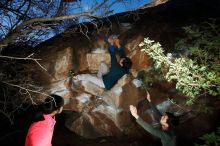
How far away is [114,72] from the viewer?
852 centimetres

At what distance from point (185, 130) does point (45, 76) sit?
15.1 ft

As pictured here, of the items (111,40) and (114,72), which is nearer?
(114,72)

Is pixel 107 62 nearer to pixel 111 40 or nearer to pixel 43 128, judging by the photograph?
pixel 111 40

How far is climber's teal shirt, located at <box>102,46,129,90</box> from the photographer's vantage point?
8516 millimetres

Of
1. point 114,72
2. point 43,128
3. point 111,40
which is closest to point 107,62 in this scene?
point 114,72

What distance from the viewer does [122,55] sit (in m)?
8.61

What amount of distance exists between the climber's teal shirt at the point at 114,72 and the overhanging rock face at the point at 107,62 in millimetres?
155

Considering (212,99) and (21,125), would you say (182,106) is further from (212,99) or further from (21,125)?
(21,125)

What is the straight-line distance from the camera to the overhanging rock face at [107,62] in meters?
8.47

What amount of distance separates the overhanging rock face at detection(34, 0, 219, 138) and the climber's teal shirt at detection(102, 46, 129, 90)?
6.1 inches

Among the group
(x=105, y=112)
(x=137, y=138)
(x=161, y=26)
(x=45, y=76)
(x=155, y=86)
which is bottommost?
(x=137, y=138)

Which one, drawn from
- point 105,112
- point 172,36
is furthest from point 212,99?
point 105,112

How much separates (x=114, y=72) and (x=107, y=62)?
53 cm

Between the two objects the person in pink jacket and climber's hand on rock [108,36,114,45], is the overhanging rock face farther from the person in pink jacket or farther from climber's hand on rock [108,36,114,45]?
the person in pink jacket
